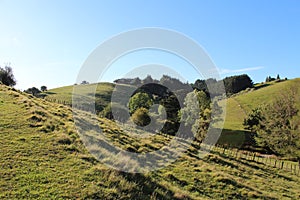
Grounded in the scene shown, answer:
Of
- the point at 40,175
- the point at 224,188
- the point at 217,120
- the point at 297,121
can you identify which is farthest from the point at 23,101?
the point at 297,121

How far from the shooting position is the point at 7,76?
2434 inches

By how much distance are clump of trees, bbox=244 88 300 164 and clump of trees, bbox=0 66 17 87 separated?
61649mm

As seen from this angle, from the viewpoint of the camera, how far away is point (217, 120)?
45219 millimetres

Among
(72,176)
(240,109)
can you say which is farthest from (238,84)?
(72,176)

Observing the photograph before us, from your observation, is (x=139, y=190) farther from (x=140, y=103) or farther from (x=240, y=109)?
(x=240, y=109)

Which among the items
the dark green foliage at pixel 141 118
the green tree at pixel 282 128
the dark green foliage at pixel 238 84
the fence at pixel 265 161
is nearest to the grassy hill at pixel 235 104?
the green tree at pixel 282 128

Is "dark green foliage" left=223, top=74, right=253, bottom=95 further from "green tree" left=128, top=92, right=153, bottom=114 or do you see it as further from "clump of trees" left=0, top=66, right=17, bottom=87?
"clump of trees" left=0, top=66, right=17, bottom=87

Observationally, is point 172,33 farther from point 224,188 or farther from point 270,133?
point 270,133

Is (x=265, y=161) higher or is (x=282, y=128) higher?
(x=282, y=128)

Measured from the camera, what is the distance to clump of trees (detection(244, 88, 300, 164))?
40.3 metres

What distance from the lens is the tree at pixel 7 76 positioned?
60906mm

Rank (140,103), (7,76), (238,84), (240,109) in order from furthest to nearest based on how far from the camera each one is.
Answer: (238,84), (240,109), (7,76), (140,103)

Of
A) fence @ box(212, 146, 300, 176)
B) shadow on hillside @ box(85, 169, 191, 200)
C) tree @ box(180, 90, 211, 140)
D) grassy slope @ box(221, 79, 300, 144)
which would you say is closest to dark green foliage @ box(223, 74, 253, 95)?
grassy slope @ box(221, 79, 300, 144)

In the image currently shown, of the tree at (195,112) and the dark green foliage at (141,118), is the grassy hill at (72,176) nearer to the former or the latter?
the dark green foliage at (141,118)
